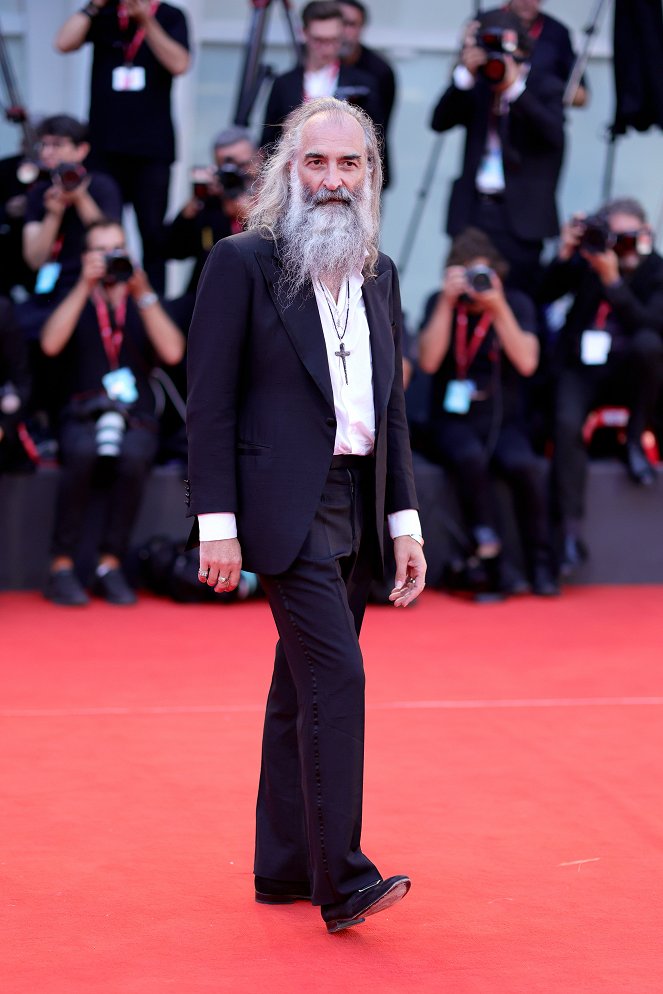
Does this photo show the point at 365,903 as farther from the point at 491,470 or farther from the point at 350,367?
the point at 491,470

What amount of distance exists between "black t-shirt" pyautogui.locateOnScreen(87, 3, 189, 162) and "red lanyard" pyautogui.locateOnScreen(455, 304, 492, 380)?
1655 millimetres

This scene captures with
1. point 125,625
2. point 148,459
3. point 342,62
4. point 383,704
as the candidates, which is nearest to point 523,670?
point 383,704

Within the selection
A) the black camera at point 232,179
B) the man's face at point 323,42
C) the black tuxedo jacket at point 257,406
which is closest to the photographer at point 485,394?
the black camera at point 232,179

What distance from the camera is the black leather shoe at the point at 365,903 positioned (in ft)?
9.11

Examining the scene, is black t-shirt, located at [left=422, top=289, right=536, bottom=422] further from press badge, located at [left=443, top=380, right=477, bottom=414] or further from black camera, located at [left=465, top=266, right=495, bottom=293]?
black camera, located at [left=465, top=266, right=495, bottom=293]

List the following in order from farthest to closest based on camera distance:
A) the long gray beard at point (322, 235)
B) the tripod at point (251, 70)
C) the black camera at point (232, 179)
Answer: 1. the tripod at point (251, 70)
2. the black camera at point (232, 179)
3. the long gray beard at point (322, 235)

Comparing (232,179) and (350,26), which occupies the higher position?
(350,26)

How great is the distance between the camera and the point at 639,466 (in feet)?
23.5

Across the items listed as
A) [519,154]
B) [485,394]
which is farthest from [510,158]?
[485,394]

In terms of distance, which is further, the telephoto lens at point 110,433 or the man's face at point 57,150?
the man's face at point 57,150

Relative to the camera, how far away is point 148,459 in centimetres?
662

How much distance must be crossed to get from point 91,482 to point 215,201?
4.80 ft

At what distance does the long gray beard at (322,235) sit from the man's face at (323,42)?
4.39 m

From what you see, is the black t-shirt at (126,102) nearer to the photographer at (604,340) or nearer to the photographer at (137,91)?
the photographer at (137,91)
